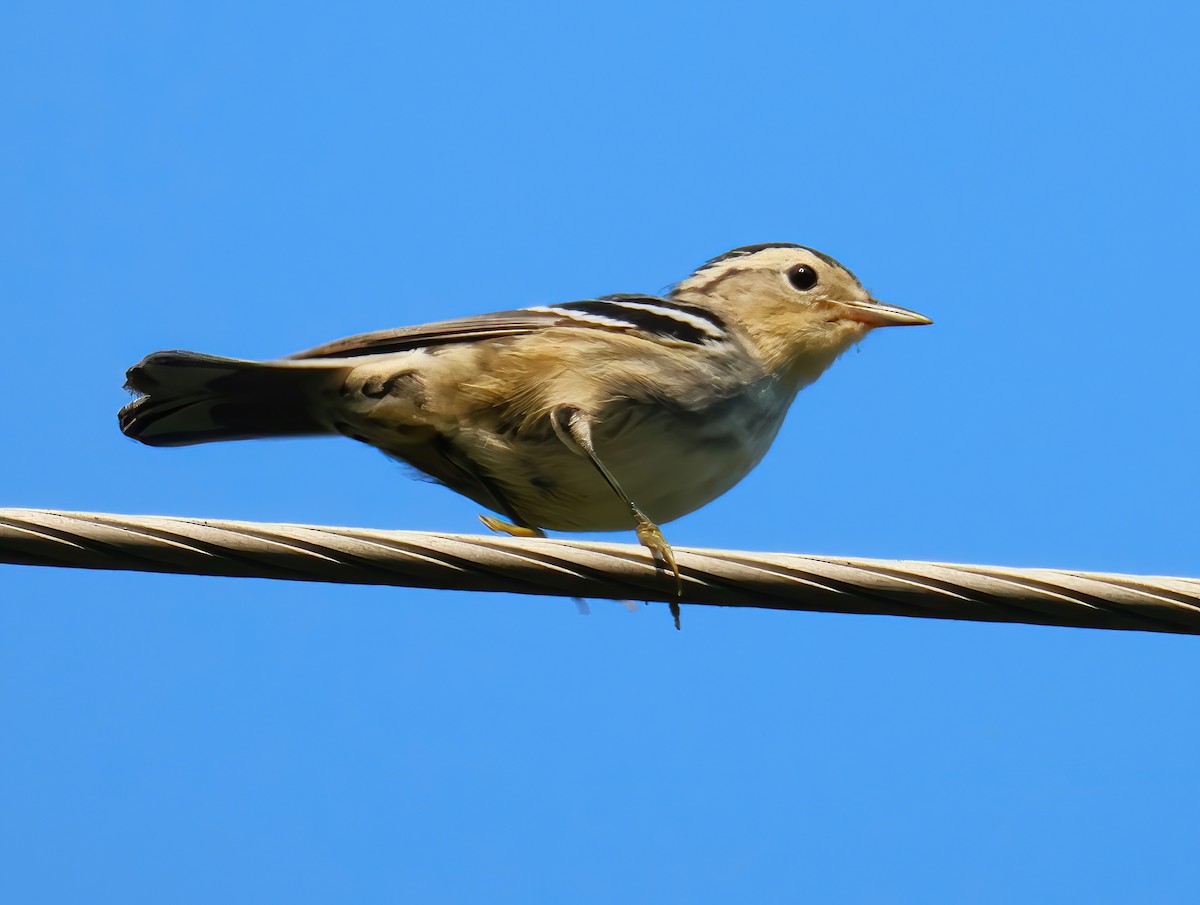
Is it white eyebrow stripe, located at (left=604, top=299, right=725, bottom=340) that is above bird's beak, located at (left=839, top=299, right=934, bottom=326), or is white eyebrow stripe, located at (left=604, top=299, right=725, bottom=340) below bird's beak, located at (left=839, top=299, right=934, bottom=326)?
below

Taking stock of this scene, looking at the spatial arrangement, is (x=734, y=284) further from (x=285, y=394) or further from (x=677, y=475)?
(x=285, y=394)

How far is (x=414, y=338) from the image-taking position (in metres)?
6.13

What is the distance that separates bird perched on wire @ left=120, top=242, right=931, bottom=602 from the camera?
19.4ft

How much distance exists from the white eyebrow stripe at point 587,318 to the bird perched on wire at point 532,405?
0.03 feet

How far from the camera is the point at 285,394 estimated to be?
6.25 m

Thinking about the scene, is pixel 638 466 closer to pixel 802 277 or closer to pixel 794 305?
pixel 794 305

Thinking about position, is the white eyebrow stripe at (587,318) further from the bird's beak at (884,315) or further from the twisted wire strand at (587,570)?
the twisted wire strand at (587,570)

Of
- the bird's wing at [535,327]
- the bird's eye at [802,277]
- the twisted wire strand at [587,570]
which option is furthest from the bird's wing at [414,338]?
the twisted wire strand at [587,570]

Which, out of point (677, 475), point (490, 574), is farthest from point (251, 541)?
point (677, 475)

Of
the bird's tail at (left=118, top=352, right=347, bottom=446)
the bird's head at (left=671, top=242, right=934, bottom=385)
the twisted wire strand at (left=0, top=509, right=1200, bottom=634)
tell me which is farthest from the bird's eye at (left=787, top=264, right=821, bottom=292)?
the twisted wire strand at (left=0, top=509, right=1200, bottom=634)

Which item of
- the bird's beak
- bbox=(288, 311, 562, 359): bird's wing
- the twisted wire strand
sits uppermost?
the bird's beak

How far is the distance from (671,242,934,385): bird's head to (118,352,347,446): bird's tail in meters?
2.06

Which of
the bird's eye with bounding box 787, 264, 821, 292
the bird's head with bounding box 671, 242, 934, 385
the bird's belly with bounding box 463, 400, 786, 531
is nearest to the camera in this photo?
the bird's belly with bounding box 463, 400, 786, 531

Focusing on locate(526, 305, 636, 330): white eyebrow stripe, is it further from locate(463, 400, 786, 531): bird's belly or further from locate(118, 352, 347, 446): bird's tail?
locate(118, 352, 347, 446): bird's tail
